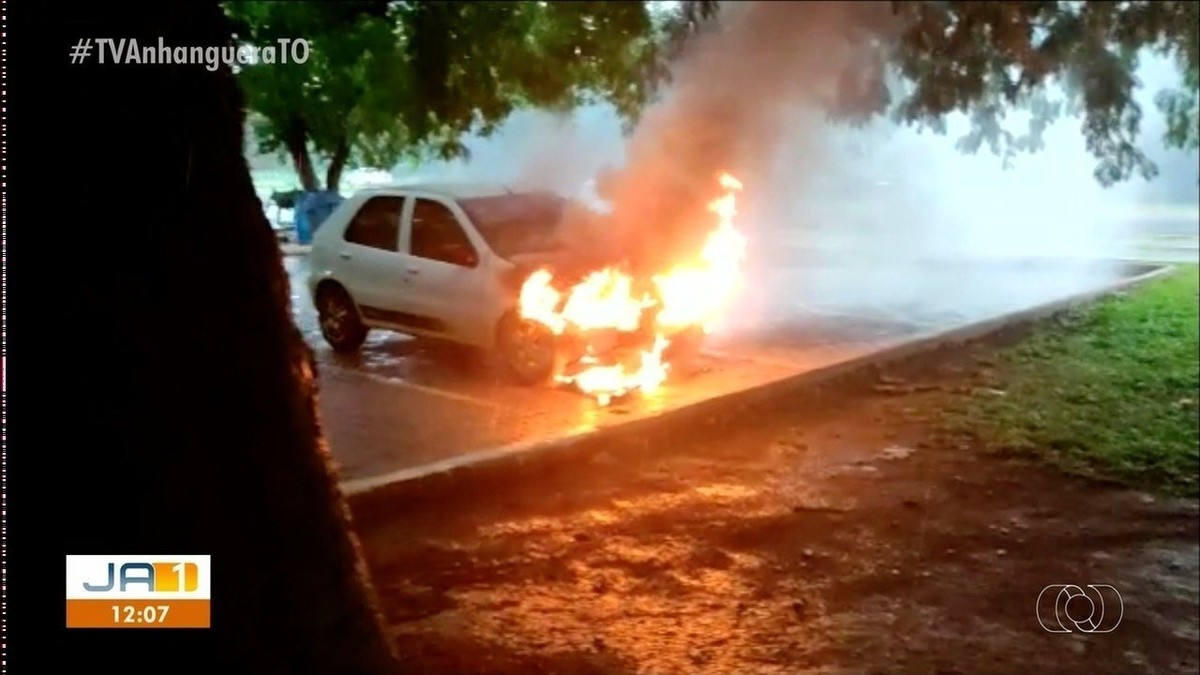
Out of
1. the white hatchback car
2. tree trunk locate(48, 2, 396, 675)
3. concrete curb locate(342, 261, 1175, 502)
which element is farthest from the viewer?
the white hatchback car

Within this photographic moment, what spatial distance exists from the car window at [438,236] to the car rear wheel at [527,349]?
0.57 metres

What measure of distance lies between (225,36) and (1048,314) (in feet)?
38.9

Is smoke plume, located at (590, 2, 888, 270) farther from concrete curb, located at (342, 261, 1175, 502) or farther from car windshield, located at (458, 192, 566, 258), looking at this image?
concrete curb, located at (342, 261, 1175, 502)

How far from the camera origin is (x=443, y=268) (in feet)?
31.2

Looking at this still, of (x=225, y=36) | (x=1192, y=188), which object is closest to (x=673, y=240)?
(x=225, y=36)

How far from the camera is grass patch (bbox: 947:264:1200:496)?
727 centimetres

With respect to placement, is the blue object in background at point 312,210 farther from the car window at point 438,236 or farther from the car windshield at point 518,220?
the car windshield at point 518,220

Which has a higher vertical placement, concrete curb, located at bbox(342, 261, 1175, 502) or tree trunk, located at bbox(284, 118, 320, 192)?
tree trunk, located at bbox(284, 118, 320, 192)

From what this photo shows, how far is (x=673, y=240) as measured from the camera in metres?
9.48

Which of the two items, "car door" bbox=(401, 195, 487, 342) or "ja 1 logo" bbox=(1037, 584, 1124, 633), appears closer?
"ja 1 logo" bbox=(1037, 584, 1124, 633)

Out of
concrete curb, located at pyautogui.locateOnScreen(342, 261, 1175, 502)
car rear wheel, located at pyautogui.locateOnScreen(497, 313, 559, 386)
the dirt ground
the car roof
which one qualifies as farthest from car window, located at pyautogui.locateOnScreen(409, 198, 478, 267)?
the dirt ground

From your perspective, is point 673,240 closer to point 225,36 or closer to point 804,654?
point 804,654

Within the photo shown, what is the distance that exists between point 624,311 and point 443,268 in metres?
1.38

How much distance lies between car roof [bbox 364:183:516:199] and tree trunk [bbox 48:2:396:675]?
6.54m
